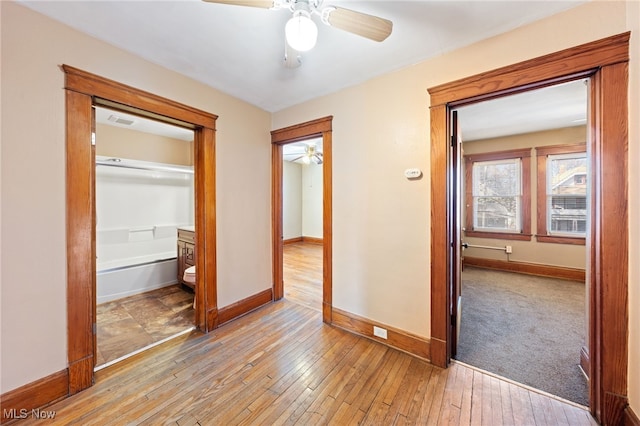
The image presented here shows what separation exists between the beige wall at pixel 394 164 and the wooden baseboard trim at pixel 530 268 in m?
3.68

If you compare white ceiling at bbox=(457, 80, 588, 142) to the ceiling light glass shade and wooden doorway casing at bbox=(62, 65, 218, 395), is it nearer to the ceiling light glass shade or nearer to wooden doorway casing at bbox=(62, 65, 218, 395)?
the ceiling light glass shade

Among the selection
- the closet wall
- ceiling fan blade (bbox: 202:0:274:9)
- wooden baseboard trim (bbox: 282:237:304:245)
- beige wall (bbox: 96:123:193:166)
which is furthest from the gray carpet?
beige wall (bbox: 96:123:193:166)

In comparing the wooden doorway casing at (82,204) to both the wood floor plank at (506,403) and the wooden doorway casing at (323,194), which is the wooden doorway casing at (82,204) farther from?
the wood floor plank at (506,403)

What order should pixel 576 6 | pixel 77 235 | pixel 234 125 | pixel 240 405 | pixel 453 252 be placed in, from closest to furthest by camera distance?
pixel 576 6 < pixel 240 405 < pixel 77 235 < pixel 453 252 < pixel 234 125

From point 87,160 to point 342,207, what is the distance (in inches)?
81.5

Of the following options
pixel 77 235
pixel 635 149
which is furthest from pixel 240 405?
pixel 635 149

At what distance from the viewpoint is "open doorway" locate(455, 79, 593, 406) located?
6.89ft

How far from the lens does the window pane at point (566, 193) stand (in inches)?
157

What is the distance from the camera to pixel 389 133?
2.15 m

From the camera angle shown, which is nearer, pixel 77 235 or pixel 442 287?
pixel 77 235

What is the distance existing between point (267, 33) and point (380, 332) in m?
2.61

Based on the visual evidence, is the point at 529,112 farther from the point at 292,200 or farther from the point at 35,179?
the point at 292,200

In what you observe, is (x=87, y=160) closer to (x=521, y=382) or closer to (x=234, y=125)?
(x=234, y=125)

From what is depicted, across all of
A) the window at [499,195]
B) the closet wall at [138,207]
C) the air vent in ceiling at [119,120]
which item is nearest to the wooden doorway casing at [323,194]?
the closet wall at [138,207]
